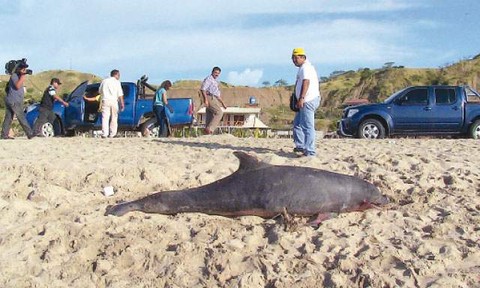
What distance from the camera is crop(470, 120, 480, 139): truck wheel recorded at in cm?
1700

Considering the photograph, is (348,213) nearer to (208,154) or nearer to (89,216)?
(89,216)

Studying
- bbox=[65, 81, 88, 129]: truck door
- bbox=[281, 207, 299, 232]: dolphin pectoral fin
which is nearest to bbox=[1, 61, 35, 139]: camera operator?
bbox=[65, 81, 88, 129]: truck door

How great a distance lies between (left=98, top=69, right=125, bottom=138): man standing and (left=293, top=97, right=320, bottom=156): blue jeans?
6540 millimetres

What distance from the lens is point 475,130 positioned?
55.9 ft

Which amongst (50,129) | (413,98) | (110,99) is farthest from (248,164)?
(50,129)

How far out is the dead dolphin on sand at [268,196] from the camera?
7.35m

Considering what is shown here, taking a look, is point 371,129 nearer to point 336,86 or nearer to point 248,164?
point 248,164

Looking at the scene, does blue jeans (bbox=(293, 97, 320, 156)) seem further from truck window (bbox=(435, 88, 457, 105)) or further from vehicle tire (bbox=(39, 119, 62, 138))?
vehicle tire (bbox=(39, 119, 62, 138))

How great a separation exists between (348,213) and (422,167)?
2.39 meters

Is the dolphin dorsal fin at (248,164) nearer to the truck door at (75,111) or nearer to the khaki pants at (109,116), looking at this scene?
the khaki pants at (109,116)

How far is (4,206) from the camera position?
314 inches

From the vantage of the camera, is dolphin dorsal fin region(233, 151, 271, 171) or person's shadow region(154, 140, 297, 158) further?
person's shadow region(154, 140, 297, 158)

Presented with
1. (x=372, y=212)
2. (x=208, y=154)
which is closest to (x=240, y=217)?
(x=372, y=212)

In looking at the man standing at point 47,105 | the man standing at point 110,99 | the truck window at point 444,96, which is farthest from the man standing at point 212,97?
the truck window at point 444,96
